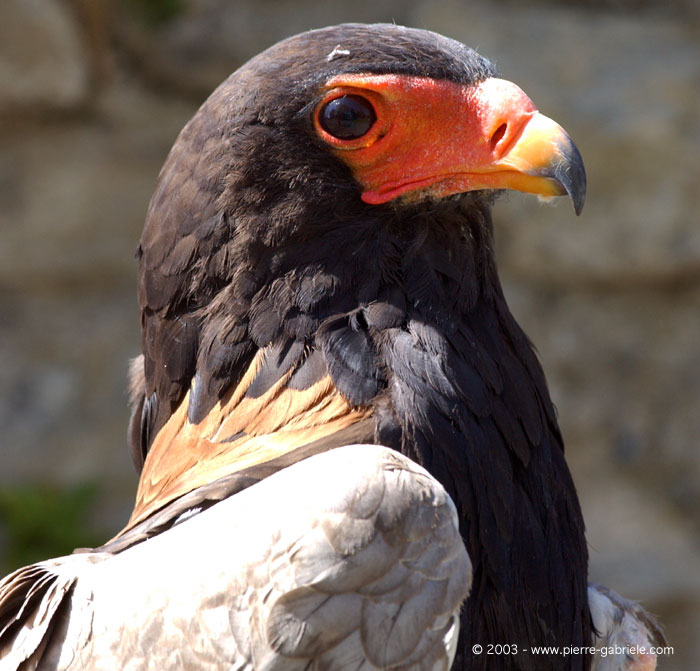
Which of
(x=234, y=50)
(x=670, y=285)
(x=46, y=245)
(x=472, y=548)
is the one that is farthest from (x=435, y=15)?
(x=472, y=548)

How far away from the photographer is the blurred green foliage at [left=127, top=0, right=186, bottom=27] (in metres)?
6.73

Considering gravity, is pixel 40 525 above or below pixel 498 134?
below

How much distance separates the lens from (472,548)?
2.22 metres

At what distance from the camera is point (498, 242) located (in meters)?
6.80

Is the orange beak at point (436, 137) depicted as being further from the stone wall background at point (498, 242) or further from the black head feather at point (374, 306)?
the stone wall background at point (498, 242)

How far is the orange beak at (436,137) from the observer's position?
2.38 metres

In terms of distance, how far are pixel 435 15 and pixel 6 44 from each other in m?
2.59

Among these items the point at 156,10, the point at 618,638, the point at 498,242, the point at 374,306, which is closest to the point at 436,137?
the point at 374,306

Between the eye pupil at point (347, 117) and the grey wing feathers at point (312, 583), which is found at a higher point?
the eye pupil at point (347, 117)

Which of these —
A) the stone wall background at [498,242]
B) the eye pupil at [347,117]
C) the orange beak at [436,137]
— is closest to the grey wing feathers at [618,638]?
the orange beak at [436,137]

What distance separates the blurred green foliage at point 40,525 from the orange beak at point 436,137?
4361 millimetres

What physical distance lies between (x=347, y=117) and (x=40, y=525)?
14.9ft

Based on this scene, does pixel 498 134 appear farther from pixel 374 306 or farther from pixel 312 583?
pixel 312 583

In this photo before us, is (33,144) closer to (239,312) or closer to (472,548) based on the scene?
(239,312)
